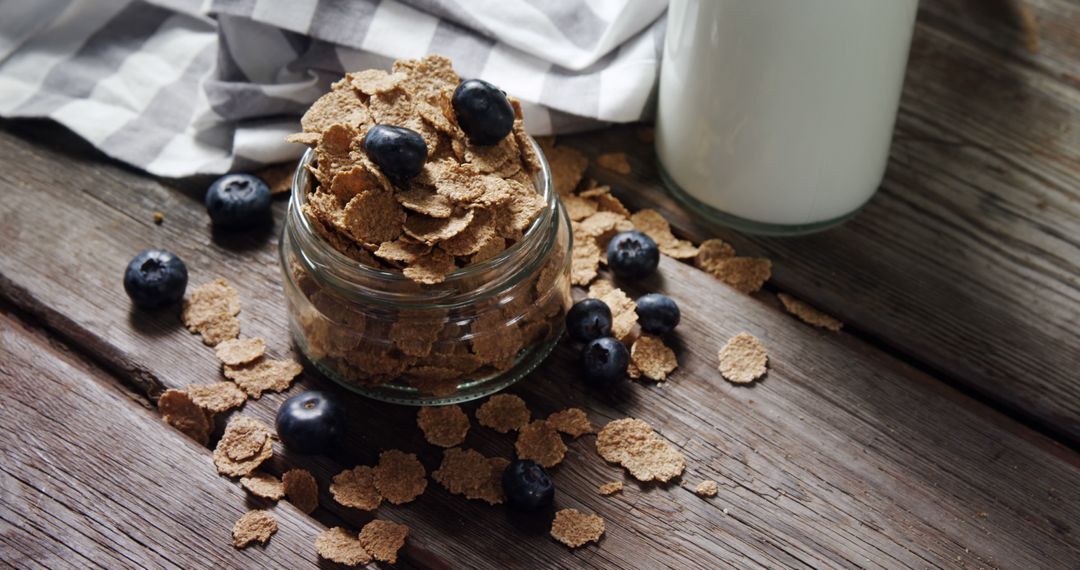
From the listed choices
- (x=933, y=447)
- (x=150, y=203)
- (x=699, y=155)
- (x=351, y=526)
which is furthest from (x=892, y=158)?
(x=150, y=203)

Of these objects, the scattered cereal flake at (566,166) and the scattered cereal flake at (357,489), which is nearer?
the scattered cereal flake at (357,489)

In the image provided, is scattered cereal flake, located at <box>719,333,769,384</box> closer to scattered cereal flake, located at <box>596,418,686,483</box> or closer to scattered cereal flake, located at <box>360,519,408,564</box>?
scattered cereal flake, located at <box>596,418,686,483</box>

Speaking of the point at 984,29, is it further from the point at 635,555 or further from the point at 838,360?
the point at 635,555

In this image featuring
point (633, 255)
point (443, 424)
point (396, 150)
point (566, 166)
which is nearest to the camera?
point (396, 150)

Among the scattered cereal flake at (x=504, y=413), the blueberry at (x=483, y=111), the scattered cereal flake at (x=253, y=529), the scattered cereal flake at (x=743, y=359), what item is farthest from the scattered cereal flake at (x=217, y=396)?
the scattered cereal flake at (x=743, y=359)

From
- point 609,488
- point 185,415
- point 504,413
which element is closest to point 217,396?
point 185,415

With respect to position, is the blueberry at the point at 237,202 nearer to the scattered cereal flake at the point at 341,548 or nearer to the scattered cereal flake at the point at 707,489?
the scattered cereal flake at the point at 341,548

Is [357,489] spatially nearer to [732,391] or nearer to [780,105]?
[732,391]
